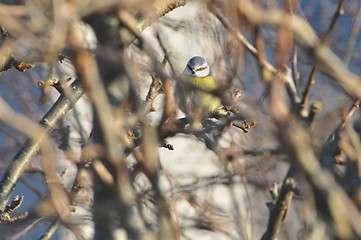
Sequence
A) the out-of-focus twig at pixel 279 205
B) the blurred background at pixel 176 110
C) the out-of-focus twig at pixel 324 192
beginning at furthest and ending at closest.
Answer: the out-of-focus twig at pixel 279 205
the blurred background at pixel 176 110
the out-of-focus twig at pixel 324 192

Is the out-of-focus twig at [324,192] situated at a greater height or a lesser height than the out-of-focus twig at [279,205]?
greater

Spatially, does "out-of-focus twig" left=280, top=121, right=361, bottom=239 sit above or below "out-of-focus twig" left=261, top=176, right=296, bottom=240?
above

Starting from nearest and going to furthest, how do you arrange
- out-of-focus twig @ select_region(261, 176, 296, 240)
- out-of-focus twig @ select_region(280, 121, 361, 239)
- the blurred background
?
out-of-focus twig @ select_region(280, 121, 361, 239), the blurred background, out-of-focus twig @ select_region(261, 176, 296, 240)

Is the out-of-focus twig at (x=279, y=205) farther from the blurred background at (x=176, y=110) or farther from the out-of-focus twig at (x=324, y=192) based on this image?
the out-of-focus twig at (x=324, y=192)

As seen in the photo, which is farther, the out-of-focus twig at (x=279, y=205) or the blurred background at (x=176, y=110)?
the out-of-focus twig at (x=279, y=205)

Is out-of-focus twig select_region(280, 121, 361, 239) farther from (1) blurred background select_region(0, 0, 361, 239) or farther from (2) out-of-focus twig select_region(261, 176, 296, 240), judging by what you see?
(2) out-of-focus twig select_region(261, 176, 296, 240)

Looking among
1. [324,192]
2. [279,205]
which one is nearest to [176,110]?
[279,205]

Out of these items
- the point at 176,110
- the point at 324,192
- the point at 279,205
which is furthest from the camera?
the point at 279,205

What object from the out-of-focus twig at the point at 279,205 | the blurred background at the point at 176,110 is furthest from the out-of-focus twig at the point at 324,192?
the out-of-focus twig at the point at 279,205

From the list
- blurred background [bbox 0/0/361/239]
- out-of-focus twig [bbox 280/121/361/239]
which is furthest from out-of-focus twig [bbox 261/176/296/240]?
out-of-focus twig [bbox 280/121/361/239]

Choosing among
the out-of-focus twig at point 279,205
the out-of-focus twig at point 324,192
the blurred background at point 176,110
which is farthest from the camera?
the out-of-focus twig at point 279,205

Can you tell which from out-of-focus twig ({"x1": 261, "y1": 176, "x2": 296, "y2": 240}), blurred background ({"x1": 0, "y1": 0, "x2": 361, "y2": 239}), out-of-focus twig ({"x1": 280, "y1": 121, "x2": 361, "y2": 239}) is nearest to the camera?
out-of-focus twig ({"x1": 280, "y1": 121, "x2": 361, "y2": 239})

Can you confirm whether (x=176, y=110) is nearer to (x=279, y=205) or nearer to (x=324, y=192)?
(x=279, y=205)

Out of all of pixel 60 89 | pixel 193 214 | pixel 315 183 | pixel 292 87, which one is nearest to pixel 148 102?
pixel 60 89
